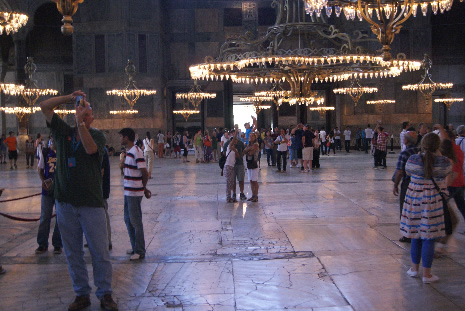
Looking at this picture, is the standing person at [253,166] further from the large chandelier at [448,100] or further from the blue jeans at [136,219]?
the large chandelier at [448,100]

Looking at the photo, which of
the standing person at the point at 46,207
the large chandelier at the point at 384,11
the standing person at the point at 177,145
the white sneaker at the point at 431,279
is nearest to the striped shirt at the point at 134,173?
the standing person at the point at 46,207

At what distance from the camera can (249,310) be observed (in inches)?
179

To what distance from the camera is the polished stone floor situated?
482 centimetres

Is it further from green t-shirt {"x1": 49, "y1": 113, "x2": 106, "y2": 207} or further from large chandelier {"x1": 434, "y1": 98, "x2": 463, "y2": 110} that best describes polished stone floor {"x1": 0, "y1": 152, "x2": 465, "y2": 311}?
large chandelier {"x1": 434, "y1": 98, "x2": 463, "y2": 110}

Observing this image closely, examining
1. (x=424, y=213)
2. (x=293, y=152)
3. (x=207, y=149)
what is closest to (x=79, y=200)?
(x=424, y=213)

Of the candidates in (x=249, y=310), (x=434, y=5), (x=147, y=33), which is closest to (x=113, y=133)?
(x=147, y=33)

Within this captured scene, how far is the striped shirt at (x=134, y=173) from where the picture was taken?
631cm

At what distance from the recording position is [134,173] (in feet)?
20.8

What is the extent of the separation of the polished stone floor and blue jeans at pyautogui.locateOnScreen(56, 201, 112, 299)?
0.28 metres

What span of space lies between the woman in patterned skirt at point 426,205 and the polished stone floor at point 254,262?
1.12 feet

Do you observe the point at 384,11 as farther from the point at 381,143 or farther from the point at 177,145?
the point at 177,145

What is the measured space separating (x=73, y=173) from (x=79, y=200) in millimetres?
254

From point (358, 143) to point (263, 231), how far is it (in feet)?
86.4

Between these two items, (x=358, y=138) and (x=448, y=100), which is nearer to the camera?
(x=448, y=100)
